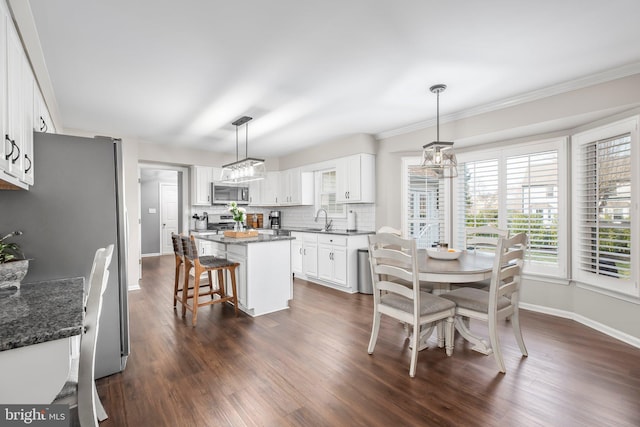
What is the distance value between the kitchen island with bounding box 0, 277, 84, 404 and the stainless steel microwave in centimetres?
497

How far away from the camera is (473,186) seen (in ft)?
14.0

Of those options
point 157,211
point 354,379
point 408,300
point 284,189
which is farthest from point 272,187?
point 354,379

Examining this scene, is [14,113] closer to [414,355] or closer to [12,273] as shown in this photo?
[12,273]

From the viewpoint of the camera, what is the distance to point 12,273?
5.47ft

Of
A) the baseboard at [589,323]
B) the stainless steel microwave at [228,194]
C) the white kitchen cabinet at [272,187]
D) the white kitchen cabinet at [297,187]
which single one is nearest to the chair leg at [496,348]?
the baseboard at [589,323]

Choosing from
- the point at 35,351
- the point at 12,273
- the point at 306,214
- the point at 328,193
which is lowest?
the point at 35,351

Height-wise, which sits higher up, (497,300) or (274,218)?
(274,218)

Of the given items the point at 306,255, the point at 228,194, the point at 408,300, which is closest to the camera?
the point at 408,300

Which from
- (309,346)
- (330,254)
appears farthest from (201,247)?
(309,346)

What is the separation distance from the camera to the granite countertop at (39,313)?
1060 millimetres

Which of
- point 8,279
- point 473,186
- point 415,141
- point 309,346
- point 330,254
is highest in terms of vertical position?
point 415,141

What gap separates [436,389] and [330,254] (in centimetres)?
293

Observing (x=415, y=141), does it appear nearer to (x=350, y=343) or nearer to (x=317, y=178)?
(x=317, y=178)

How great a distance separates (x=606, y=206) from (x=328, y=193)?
403 cm
